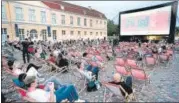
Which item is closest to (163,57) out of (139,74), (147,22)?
(139,74)

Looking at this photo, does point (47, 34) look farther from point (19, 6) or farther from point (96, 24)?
point (96, 24)

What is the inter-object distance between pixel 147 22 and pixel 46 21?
576 inches

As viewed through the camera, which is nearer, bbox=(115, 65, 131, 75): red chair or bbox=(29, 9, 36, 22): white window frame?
bbox=(115, 65, 131, 75): red chair

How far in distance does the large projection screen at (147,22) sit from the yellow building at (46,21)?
11.1 metres

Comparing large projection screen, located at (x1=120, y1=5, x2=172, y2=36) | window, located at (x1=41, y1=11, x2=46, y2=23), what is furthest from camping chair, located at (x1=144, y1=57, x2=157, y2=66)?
window, located at (x1=41, y1=11, x2=46, y2=23)

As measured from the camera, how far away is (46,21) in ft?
86.6

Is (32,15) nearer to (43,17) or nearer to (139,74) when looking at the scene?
(43,17)

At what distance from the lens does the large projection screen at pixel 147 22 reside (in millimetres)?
17547

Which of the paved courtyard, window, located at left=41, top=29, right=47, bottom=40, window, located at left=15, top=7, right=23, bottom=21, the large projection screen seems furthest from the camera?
window, located at left=41, top=29, right=47, bottom=40

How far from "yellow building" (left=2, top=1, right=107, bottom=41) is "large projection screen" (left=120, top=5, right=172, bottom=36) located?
11072mm

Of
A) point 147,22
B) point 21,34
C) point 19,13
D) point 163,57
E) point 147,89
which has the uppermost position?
point 19,13

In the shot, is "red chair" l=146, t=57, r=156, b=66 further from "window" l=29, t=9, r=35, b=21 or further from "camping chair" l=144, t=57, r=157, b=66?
"window" l=29, t=9, r=35, b=21

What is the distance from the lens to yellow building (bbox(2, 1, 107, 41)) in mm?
21734

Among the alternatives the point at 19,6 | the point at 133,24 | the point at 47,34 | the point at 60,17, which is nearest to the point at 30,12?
the point at 19,6
